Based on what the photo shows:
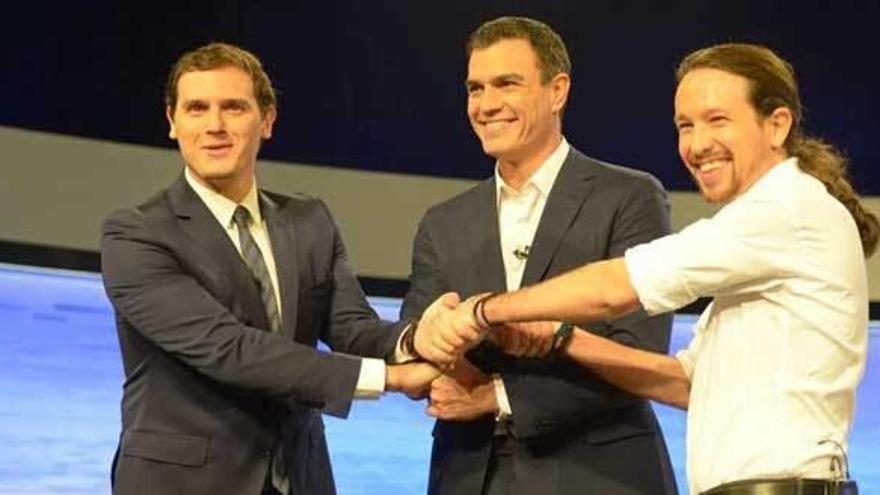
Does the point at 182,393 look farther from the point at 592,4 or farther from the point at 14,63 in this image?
the point at 592,4

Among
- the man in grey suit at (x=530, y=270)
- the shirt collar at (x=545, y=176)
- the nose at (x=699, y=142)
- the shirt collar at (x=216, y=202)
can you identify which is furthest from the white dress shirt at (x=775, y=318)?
the shirt collar at (x=216, y=202)

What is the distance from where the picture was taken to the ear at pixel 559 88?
260 cm

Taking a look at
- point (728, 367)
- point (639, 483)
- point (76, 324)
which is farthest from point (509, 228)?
point (76, 324)

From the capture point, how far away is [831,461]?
191 centimetres

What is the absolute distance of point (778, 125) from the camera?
204 cm

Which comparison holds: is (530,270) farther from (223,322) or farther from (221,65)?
(221,65)

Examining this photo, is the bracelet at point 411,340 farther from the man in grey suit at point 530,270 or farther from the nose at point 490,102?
the nose at point 490,102

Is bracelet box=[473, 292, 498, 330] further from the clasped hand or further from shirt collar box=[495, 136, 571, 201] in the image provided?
shirt collar box=[495, 136, 571, 201]

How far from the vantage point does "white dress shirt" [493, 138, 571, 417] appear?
2496mm

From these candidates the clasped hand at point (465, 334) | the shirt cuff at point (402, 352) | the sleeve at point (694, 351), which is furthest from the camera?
the shirt cuff at point (402, 352)

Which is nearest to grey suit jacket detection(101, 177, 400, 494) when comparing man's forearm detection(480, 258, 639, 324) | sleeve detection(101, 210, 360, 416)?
sleeve detection(101, 210, 360, 416)

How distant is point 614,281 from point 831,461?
39 centimetres

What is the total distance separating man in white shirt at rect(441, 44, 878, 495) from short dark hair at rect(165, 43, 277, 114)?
0.73 m

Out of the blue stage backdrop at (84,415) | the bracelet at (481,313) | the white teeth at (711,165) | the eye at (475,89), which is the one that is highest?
the eye at (475,89)
